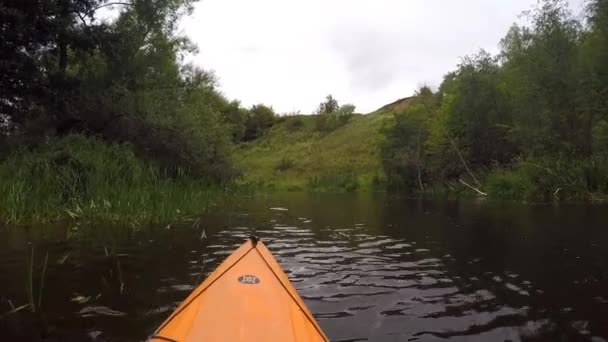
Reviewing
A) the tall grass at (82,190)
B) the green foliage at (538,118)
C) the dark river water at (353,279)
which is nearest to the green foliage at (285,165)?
the green foliage at (538,118)

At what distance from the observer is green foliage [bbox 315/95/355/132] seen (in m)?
67.9

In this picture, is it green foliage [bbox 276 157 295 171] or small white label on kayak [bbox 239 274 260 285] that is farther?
green foliage [bbox 276 157 295 171]

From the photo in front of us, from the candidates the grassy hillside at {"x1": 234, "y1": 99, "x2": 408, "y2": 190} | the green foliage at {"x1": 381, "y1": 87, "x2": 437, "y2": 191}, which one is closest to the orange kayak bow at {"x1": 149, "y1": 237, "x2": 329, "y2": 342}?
the green foliage at {"x1": 381, "y1": 87, "x2": 437, "y2": 191}

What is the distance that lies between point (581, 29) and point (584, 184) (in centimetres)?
833

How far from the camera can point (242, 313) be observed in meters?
3.40

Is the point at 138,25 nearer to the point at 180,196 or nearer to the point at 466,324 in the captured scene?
the point at 180,196

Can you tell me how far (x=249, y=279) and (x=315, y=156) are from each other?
5218cm

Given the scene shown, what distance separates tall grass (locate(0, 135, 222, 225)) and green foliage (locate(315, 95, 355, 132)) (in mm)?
55309

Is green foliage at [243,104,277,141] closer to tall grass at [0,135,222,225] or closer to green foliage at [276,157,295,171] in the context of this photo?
green foliage at [276,157,295,171]

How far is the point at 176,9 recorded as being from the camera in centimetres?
2294

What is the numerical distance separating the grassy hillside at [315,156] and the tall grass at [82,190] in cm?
2638

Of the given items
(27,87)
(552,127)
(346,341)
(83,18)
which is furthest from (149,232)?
(552,127)

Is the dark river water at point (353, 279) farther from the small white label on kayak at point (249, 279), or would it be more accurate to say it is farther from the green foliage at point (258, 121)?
the green foliage at point (258, 121)

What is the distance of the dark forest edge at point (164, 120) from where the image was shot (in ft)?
38.2
